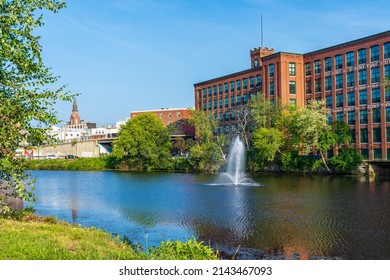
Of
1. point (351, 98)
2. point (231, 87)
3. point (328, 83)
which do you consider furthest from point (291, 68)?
point (231, 87)

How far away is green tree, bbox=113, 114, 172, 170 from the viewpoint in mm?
87625

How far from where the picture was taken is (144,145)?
88562 mm

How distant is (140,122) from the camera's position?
9269 centimetres

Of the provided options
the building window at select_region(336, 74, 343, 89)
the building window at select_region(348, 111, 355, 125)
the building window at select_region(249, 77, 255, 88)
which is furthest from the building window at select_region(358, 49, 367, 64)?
the building window at select_region(249, 77, 255, 88)

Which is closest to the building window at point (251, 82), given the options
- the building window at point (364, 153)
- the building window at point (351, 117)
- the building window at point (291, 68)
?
the building window at point (291, 68)

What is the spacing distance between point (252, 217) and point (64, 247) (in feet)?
Result: 49.3

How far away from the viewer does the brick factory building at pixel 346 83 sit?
62656 mm

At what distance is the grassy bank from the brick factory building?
53.2 meters

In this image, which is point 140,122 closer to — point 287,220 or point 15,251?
point 287,220

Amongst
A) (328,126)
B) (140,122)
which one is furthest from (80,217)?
(140,122)

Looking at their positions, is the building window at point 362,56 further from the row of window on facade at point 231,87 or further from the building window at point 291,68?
the row of window on facade at point 231,87

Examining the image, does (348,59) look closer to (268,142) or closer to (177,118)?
(268,142)

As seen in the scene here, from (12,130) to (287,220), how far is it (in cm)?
1531

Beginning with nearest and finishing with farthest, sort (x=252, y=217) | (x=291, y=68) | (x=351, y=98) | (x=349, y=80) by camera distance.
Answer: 1. (x=252, y=217)
2. (x=351, y=98)
3. (x=349, y=80)
4. (x=291, y=68)
